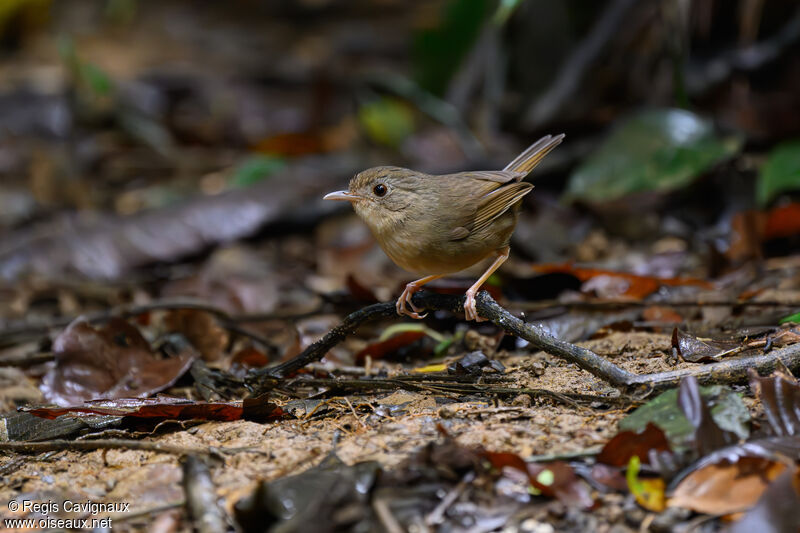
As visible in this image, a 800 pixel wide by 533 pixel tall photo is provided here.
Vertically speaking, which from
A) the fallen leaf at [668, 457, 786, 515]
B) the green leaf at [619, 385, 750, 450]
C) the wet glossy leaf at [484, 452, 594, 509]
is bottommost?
the wet glossy leaf at [484, 452, 594, 509]

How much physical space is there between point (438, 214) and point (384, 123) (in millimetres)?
5163

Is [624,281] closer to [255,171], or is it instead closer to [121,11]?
[255,171]

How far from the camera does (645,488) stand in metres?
2.29

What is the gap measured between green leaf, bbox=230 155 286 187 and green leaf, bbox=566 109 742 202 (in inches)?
120

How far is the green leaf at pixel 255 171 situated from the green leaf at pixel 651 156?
3044 millimetres

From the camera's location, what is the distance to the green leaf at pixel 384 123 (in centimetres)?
884

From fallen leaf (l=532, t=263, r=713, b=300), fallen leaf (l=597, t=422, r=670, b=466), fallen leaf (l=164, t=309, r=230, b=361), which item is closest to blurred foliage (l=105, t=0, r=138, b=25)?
fallen leaf (l=164, t=309, r=230, b=361)

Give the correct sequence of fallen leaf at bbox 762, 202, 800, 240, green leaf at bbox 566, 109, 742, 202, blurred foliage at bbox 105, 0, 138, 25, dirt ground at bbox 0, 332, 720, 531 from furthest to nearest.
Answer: blurred foliage at bbox 105, 0, 138, 25 → green leaf at bbox 566, 109, 742, 202 → fallen leaf at bbox 762, 202, 800, 240 → dirt ground at bbox 0, 332, 720, 531

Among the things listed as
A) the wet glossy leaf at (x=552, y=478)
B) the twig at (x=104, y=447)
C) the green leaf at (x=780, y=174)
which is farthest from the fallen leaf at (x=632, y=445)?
the green leaf at (x=780, y=174)

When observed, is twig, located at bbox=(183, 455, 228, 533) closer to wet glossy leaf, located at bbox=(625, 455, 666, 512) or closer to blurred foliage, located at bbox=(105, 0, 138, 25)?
wet glossy leaf, located at bbox=(625, 455, 666, 512)

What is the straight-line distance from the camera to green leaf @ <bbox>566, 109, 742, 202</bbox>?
5969 mm

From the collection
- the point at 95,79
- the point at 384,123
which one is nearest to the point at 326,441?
the point at 384,123

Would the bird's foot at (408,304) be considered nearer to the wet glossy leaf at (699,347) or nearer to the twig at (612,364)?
the twig at (612,364)

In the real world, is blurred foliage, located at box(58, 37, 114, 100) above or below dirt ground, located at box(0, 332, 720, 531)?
above
